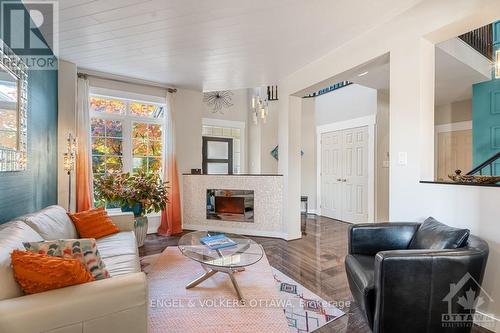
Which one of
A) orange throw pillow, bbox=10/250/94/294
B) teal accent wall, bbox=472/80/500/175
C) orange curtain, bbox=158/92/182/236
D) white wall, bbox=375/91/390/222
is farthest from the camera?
white wall, bbox=375/91/390/222

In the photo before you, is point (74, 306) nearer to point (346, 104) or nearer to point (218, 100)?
point (346, 104)

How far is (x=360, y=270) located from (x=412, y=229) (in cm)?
66

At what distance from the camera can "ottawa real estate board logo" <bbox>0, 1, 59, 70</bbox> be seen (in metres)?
1.91

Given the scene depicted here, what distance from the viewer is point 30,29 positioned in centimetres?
230

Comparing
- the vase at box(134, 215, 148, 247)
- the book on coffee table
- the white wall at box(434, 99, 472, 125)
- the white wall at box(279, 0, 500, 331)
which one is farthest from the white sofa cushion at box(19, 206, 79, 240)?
the white wall at box(434, 99, 472, 125)

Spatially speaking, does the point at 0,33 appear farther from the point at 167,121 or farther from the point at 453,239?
the point at 453,239

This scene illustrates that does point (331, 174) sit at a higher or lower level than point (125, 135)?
lower

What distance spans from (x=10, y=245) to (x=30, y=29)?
2.05 metres

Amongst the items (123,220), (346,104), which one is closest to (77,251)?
(123,220)

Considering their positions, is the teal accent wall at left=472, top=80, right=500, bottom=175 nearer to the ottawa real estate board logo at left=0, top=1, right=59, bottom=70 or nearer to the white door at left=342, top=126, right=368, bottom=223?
the white door at left=342, top=126, right=368, bottom=223

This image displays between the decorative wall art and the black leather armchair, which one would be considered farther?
the decorative wall art

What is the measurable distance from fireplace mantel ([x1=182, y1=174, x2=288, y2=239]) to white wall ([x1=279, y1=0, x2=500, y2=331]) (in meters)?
2.00

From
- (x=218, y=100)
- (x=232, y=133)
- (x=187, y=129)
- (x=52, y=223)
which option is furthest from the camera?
(x=232, y=133)

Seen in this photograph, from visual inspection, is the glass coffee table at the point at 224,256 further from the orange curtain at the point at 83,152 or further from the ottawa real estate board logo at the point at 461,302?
the orange curtain at the point at 83,152
